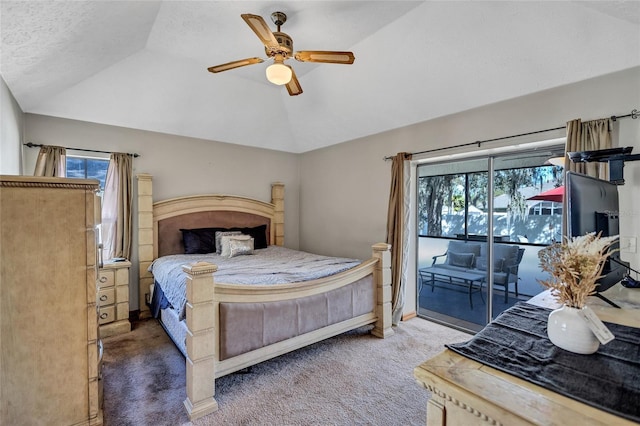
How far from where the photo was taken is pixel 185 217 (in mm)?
4234

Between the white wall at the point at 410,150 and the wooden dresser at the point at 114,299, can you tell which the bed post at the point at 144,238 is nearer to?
the wooden dresser at the point at 114,299

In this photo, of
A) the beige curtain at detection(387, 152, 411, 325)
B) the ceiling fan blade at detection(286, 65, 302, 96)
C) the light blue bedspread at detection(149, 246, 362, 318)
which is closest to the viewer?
the light blue bedspread at detection(149, 246, 362, 318)

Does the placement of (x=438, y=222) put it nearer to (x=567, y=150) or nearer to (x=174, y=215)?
(x=567, y=150)

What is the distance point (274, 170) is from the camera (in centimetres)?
524

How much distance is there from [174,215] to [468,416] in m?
4.20

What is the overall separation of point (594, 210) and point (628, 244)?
1.16m

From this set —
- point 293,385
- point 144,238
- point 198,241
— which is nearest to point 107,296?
point 144,238

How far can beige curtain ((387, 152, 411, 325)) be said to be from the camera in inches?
141

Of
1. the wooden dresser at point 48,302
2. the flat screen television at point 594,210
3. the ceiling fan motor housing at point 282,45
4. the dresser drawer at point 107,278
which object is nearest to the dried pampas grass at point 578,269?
the flat screen television at point 594,210

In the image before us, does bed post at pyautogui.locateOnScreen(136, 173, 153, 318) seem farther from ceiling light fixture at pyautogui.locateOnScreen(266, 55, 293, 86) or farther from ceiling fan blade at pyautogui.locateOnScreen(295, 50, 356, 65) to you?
ceiling fan blade at pyautogui.locateOnScreen(295, 50, 356, 65)

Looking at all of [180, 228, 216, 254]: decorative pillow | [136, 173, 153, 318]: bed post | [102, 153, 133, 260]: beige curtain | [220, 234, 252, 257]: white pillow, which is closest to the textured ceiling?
[102, 153, 133, 260]: beige curtain

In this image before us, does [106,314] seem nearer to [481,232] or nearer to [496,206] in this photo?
[481,232]

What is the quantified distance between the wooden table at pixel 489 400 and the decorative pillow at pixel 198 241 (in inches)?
147

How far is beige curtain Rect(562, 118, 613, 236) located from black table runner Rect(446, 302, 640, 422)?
1.46 m
